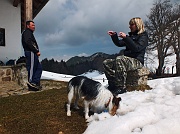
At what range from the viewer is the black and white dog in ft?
12.9

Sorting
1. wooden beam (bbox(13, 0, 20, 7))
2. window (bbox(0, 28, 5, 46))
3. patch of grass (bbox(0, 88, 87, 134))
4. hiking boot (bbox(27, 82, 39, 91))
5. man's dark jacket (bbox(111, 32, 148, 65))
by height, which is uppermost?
wooden beam (bbox(13, 0, 20, 7))

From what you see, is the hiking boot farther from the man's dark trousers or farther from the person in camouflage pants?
the person in camouflage pants

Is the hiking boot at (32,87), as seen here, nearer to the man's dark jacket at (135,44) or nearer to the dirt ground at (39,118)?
the dirt ground at (39,118)

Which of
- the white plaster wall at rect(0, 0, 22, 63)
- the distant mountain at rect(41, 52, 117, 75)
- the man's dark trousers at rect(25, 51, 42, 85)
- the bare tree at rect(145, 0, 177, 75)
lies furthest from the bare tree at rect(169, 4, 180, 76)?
the man's dark trousers at rect(25, 51, 42, 85)

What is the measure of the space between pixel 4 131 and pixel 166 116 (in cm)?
266

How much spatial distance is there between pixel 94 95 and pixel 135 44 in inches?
86.5

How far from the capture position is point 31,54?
7332mm

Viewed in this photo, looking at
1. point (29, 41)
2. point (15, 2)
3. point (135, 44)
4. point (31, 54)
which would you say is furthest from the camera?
point (15, 2)

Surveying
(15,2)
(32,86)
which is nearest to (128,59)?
(32,86)

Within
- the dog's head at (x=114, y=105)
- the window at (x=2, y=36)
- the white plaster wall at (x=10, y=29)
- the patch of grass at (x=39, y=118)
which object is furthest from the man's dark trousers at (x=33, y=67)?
the window at (x=2, y=36)

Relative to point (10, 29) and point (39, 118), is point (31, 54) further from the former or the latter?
point (10, 29)

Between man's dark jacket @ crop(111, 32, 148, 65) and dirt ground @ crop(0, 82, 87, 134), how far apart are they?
6.39ft

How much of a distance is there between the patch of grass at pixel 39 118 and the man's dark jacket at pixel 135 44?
2012 millimetres

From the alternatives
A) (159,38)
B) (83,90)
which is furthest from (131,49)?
(159,38)
